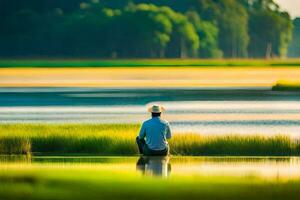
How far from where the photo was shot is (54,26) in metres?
138

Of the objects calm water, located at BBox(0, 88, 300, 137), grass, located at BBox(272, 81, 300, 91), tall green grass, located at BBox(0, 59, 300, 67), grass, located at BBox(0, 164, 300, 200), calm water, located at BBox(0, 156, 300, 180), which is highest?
tall green grass, located at BBox(0, 59, 300, 67)

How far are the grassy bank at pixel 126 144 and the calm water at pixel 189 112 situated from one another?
6.92 m

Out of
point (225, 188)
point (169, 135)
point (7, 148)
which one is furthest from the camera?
point (7, 148)

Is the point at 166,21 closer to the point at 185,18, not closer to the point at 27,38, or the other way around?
the point at 185,18

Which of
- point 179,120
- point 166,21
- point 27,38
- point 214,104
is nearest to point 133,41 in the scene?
point 166,21

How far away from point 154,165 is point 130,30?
115 meters

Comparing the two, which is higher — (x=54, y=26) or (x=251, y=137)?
(x=54, y=26)

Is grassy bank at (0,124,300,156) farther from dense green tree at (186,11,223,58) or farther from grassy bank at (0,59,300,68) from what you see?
dense green tree at (186,11,223,58)

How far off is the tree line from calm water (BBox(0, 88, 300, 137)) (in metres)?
74.4

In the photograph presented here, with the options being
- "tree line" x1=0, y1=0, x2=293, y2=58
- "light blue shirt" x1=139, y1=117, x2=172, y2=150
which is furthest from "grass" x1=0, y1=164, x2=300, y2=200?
"tree line" x1=0, y1=0, x2=293, y2=58

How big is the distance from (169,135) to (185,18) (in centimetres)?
12089

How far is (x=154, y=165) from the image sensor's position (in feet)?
51.0

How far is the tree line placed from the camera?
131m

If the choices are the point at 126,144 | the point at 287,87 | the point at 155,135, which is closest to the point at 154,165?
the point at 155,135
